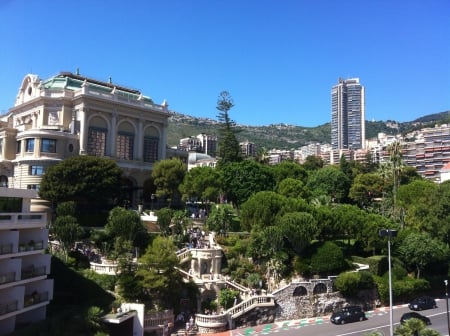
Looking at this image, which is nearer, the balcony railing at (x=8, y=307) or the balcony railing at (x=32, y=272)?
the balcony railing at (x=8, y=307)

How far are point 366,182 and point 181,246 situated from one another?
159 ft

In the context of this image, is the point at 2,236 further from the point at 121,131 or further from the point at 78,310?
the point at 121,131

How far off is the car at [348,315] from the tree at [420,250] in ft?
41.2

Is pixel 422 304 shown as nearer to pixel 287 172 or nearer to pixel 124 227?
pixel 124 227

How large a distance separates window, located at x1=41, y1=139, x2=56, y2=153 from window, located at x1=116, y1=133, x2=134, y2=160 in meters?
9.84

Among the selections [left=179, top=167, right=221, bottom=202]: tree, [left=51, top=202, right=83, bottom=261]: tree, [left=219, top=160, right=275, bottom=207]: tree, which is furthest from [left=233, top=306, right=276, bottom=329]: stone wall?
[left=219, top=160, right=275, bottom=207]: tree

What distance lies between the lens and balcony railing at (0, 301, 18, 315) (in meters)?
26.7

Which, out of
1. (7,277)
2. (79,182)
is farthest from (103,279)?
(79,182)

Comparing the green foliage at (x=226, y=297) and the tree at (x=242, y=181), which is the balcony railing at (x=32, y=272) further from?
the tree at (x=242, y=181)

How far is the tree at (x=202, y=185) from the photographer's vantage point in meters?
55.1

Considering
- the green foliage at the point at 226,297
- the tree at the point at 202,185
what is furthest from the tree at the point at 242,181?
the green foliage at the point at 226,297

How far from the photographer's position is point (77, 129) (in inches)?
2398

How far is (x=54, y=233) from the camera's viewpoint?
129ft

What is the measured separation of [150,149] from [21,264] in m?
41.1
